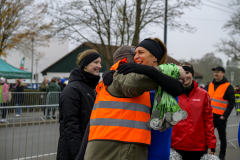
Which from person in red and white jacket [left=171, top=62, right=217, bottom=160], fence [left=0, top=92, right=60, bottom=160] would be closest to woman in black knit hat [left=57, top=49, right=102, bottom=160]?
person in red and white jacket [left=171, top=62, right=217, bottom=160]

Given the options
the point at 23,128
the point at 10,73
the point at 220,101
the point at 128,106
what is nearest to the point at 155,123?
the point at 128,106

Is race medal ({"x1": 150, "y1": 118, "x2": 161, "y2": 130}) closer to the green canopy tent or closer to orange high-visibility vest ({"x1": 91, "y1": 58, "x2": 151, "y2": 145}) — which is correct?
orange high-visibility vest ({"x1": 91, "y1": 58, "x2": 151, "y2": 145})

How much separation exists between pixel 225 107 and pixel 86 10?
9351mm

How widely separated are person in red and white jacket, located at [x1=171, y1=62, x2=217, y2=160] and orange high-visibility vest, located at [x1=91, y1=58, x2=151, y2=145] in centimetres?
184

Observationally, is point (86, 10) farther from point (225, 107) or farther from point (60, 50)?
point (60, 50)

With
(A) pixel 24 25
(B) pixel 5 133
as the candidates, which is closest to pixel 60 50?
(A) pixel 24 25

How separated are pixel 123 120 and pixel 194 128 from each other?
204 cm

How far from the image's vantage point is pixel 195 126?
3410mm

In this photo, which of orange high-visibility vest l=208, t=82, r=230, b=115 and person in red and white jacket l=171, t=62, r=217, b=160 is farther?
orange high-visibility vest l=208, t=82, r=230, b=115

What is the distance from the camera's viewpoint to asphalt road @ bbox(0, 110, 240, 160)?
190 inches

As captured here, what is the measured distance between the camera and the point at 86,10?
42.6ft

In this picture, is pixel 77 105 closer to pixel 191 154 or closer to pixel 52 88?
pixel 191 154

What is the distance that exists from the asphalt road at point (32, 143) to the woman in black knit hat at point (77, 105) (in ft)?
7.07

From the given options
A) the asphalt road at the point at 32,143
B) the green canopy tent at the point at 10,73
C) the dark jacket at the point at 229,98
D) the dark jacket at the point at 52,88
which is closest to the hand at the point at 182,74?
the asphalt road at the point at 32,143
